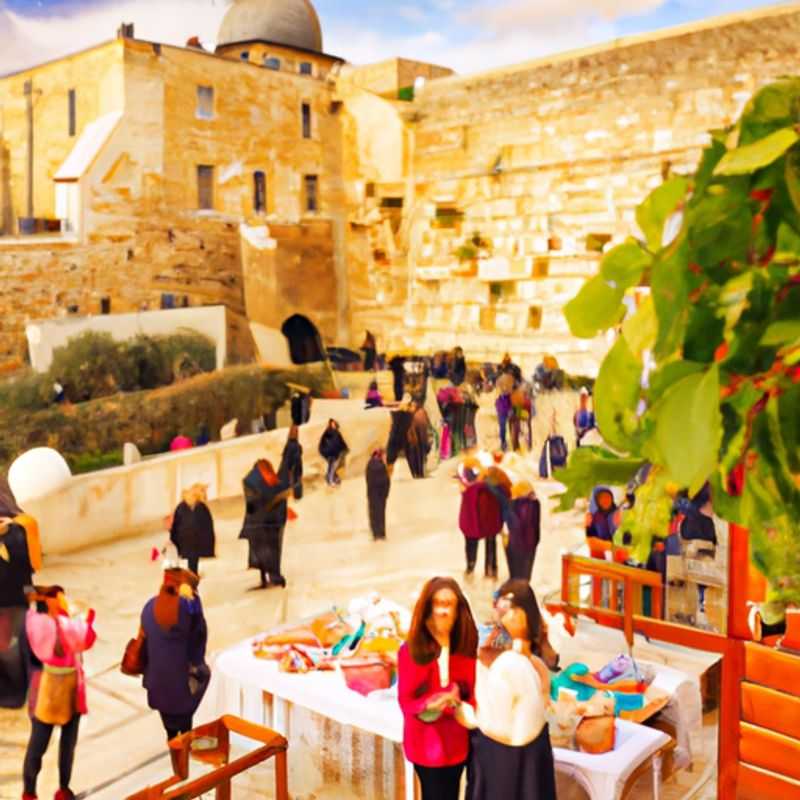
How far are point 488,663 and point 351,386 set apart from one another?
391 cm

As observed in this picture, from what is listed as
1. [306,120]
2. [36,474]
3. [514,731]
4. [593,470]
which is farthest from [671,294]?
[306,120]

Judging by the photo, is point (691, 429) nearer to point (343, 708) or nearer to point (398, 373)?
point (343, 708)

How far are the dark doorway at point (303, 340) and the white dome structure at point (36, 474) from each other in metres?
2.23

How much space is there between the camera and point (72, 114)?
645 centimetres

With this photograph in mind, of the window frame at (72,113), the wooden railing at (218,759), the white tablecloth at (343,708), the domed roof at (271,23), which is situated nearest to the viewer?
the wooden railing at (218,759)

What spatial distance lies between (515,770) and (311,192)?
17.1 feet

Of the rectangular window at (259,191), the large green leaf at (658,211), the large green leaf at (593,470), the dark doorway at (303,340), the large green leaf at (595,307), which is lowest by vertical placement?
→ the dark doorway at (303,340)

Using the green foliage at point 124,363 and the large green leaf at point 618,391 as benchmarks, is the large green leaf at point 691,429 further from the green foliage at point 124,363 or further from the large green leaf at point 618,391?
the green foliage at point 124,363

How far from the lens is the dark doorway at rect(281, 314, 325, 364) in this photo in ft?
26.1

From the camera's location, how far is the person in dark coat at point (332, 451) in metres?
7.43

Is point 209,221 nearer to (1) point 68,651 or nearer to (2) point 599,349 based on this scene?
(2) point 599,349

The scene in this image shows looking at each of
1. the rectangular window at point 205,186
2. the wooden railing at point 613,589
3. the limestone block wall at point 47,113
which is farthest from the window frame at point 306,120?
the wooden railing at point 613,589

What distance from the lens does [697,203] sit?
2.23 feet

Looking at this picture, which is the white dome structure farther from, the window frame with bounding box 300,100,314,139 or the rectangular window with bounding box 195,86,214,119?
the window frame with bounding box 300,100,314,139
